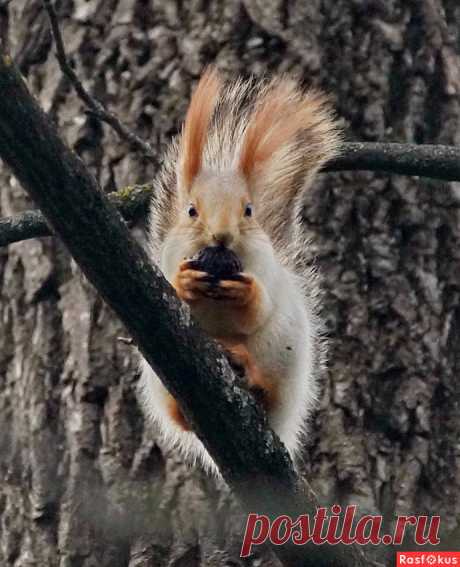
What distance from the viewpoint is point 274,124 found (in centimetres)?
185

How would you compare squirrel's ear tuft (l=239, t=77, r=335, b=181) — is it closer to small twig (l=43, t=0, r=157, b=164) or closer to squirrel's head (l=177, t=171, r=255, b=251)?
squirrel's head (l=177, t=171, r=255, b=251)

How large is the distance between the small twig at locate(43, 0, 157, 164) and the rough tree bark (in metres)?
0.28

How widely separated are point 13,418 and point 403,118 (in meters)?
1.01

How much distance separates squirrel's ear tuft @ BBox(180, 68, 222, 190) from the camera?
184 centimetres

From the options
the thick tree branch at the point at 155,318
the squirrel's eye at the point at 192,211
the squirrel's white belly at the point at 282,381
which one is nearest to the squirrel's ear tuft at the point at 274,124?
the squirrel's eye at the point at 192,211

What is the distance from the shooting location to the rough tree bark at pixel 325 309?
2.05 meters

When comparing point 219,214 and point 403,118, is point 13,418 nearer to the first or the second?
point 219,214

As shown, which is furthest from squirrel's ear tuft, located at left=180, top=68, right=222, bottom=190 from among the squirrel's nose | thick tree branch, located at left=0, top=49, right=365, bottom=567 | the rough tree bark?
thick tree branch, located at left=0, top=49, right=365, bottom=567

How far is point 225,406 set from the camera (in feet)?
4.68

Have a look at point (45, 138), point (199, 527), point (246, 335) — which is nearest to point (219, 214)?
point (246, 335)

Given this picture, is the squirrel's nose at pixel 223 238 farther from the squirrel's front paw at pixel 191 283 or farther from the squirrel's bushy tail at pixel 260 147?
the squirrel's bushy tail at pixel 260 147

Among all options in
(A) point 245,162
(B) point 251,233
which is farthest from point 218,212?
(A) point 245,162

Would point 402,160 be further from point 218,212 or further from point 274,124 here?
point 218,212

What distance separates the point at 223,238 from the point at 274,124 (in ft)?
1.00
